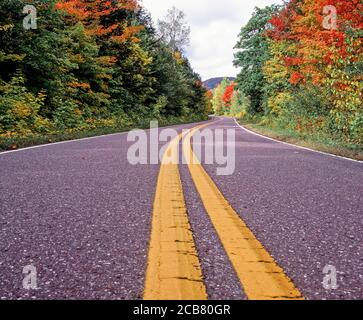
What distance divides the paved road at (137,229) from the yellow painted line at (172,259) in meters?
0.05

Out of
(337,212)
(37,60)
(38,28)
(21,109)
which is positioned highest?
(38,28)

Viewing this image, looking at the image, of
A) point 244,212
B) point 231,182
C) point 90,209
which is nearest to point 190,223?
point 244,212

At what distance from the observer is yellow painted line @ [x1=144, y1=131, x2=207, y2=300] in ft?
5.24

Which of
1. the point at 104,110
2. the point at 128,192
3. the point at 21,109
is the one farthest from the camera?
the point at 104,110

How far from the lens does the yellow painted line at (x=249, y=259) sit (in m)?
1.61

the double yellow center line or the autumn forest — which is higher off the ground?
the autumn forest

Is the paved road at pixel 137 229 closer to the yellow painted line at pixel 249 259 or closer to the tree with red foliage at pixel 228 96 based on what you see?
the yellow painted line at pixel 249 259

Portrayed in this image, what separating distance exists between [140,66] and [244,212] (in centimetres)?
2559

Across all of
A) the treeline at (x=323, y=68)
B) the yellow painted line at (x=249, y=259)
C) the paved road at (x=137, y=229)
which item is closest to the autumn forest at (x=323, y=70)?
the treeline at (x=323, y=68)

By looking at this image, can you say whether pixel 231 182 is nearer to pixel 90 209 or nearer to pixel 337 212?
pixel 337 212

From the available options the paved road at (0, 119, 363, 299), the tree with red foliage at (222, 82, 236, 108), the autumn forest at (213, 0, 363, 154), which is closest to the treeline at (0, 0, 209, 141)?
the paved road at (0, 119, 363, 299)

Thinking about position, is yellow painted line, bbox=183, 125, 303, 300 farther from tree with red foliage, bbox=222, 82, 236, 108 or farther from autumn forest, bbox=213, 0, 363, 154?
tree with red foliage, bbox=222, 82, 236, 108

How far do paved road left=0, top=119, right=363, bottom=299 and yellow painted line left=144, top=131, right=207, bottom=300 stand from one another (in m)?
0.05

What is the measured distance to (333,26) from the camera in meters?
12.9
